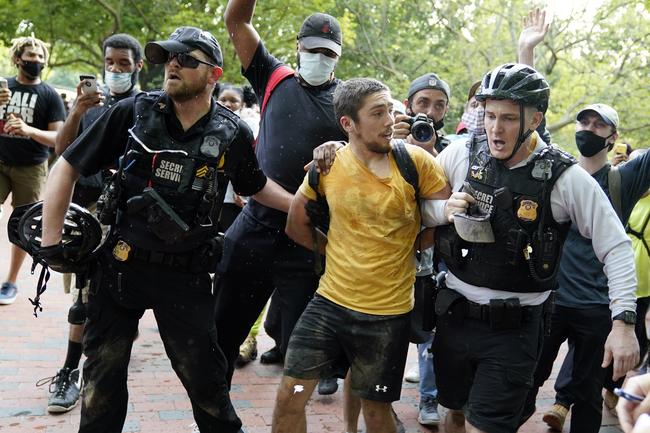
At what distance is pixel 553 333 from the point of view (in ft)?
15.0

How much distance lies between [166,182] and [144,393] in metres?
2.19

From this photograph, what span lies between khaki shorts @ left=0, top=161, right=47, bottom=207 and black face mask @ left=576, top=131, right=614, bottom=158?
213 inches

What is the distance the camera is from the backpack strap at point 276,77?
13.8ft

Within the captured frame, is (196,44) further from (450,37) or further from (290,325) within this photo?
(450,37)

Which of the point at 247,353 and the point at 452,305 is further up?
the point at 452,305

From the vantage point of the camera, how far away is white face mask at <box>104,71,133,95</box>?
476 centimetres

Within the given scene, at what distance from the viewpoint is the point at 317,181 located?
356 centimetres

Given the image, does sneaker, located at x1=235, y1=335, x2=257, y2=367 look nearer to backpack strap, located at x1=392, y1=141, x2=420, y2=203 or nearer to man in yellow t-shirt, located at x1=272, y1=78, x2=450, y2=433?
man in yellow t-shirt, located at x1=272, y1=78, x2=450, y2=433

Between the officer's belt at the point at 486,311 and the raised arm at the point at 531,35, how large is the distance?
158cm

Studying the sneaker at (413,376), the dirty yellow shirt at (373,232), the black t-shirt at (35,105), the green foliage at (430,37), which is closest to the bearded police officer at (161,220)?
the dirty yellow shirt at (373,232)

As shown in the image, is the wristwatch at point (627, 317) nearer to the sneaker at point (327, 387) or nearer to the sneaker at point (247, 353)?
the sneaker at point (327, 387)

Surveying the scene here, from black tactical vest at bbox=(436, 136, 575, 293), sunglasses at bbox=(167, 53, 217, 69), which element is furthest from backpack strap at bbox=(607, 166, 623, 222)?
sunglasses at bbox=(167, 53, 217, 69)

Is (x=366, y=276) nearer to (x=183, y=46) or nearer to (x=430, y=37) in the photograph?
(x=183, y=46)

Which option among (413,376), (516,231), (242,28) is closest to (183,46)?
(242,28)
